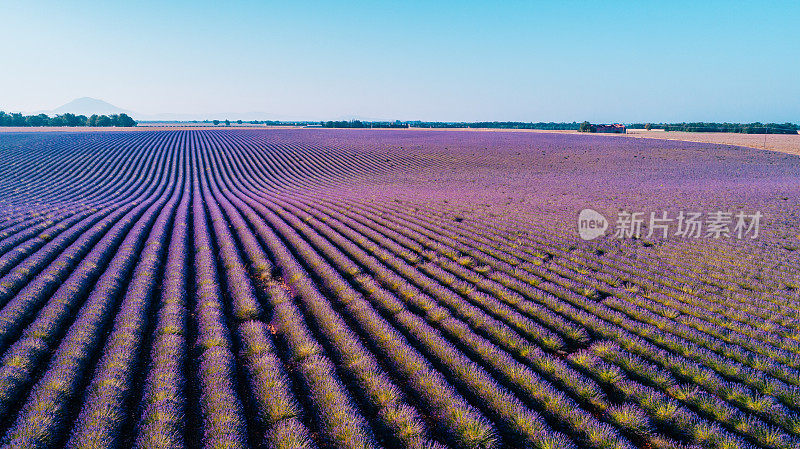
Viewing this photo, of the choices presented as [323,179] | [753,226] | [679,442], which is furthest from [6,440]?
[323,179]

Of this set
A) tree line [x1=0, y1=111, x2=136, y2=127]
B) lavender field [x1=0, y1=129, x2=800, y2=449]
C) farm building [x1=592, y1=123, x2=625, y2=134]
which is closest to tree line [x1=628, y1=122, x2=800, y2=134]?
farm building [x1=592, y1=123, x2=625, y2=134]

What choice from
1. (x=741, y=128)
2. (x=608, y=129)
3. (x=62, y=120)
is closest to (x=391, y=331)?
(x=608, y=129)

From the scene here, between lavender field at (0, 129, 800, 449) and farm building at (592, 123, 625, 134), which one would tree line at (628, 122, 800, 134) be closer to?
farm building at (592, 123, 625, 134)

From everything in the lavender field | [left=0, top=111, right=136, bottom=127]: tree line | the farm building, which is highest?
[left=0, top=111, right=136, bottom=127]: tree line

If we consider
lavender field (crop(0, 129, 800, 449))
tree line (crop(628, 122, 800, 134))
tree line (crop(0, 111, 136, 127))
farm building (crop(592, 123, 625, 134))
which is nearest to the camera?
lavender field (crop(0, 129, 800, 449))

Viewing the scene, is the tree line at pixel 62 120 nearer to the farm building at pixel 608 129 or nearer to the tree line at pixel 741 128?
the farm building at pixel 608 129

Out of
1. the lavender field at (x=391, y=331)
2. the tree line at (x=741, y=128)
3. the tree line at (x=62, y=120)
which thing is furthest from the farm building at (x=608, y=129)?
the tree line at (x=62, y=120)

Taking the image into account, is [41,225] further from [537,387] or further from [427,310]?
[537,387]
